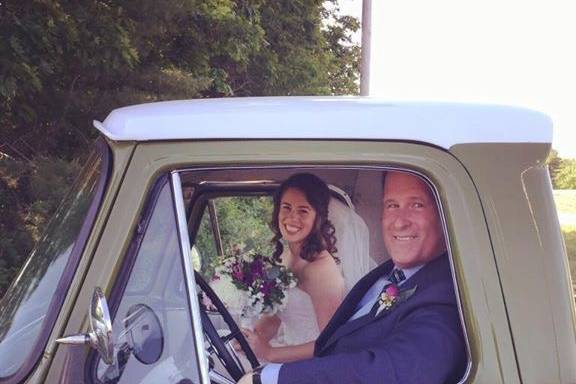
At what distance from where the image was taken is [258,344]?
285 centimetres

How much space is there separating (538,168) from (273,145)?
0.60 meters

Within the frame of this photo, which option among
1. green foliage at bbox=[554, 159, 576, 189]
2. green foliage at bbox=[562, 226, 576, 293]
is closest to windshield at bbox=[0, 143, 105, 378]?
green foliage at bbox=[562, 226, 576, 293]

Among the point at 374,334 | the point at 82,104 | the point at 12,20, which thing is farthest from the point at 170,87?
the point at 374,334

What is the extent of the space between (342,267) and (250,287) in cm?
43

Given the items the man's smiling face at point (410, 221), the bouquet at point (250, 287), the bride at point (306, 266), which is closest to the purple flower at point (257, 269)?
the bouquet at point (250, 287)

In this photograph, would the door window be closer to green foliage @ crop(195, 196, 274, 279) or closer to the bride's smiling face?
the bride's smiling face

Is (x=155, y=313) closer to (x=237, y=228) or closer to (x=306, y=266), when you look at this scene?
(x=306, y=266)

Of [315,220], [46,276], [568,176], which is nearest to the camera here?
[46,276]

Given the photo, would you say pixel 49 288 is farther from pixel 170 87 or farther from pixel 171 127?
pixel 170 87

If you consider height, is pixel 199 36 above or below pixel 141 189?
above

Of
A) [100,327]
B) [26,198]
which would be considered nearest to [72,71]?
[26,198]

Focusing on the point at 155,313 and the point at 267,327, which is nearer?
the point at 155,313

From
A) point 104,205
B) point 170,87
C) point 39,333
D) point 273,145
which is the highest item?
point 170,87

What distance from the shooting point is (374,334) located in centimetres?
191
